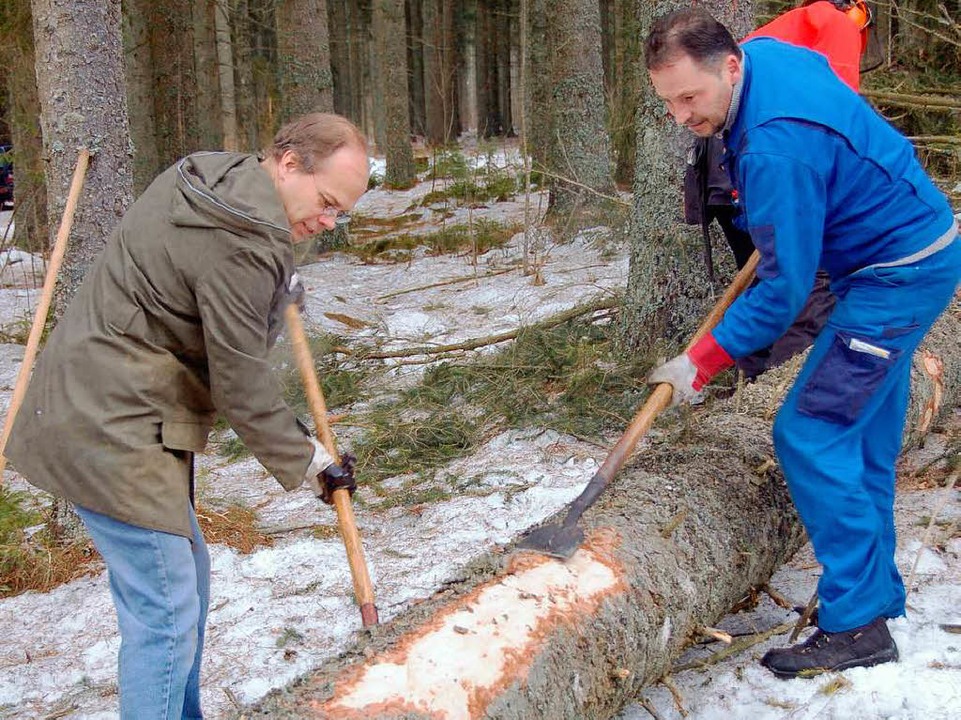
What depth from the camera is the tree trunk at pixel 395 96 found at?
1416 cm

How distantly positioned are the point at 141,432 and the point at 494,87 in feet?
81.0

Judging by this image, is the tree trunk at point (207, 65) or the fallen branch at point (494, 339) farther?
the tree trunk at point (207, 65)

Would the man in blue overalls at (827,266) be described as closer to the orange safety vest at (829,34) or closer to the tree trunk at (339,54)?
the orange safety vest at (829,34)

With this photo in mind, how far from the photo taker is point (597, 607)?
7.66 feet

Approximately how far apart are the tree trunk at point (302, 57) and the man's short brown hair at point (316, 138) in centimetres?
853

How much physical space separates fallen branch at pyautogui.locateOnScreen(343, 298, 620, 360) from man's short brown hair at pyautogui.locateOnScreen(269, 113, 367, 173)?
3349 millimetres

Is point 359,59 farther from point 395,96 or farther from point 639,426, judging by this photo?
point 639,426

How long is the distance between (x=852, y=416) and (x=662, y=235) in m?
2.20

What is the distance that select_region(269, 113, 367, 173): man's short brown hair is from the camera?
80.9 inches

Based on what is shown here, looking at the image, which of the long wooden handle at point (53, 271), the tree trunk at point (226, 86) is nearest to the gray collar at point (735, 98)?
the long wooden handle at point (53, 271)

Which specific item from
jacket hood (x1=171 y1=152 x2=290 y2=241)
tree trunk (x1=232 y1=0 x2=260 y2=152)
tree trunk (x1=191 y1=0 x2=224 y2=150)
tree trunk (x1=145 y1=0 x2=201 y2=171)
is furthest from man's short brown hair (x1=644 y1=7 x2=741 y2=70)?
tree trunk (x1=232 y1=0 x2=260 y2=152)

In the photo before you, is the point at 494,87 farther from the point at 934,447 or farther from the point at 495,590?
the point at 495,590

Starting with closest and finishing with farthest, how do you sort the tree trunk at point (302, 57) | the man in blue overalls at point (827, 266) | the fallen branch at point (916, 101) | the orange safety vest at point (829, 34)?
the man in blue overalls at point (827, 266) → the orange safety vest at point (829, 34) → the fallen branch at point (916, 101) → the tree trunk at point (302, 57)

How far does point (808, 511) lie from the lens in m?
2.59
